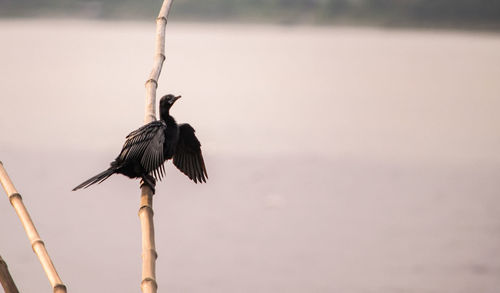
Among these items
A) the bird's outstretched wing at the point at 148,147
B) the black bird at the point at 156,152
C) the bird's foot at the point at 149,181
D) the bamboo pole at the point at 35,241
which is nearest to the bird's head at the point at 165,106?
the black bird at the point at 156,152

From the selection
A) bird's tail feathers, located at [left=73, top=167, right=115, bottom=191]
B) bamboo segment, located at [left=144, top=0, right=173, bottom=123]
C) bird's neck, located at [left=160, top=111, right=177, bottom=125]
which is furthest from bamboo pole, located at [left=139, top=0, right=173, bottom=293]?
bird's neck, located at [left=160, top=111, right=177, bottom=125]

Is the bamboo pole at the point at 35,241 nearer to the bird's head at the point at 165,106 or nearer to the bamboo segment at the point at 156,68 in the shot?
the bamboo segment at the point at 156,68

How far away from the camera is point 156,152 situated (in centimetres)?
189

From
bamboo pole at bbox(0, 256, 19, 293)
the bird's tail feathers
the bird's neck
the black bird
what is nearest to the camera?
bamboo pole at bbox(0, 256, 19, 293)

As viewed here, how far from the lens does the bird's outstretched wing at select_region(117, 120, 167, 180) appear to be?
1854 millimetres

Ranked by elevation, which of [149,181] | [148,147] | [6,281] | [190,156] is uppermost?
[190,156]

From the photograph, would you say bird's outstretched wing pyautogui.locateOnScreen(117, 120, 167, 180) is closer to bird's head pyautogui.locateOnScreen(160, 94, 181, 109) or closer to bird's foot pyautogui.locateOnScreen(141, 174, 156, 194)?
bird's foot pyautogui.locateOnScreen(141, 174, 156, 194)

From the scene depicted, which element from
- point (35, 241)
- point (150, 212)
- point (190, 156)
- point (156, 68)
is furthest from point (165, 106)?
point (35, 241)

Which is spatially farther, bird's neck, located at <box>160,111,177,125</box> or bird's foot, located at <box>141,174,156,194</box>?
bird's neck, located at <box>160,111,177,125</box>

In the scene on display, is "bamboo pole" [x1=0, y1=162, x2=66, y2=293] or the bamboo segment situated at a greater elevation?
the bamboo segment

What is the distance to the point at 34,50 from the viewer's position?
670 centimetres

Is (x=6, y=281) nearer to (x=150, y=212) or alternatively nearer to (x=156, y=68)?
(x=150, y=212)

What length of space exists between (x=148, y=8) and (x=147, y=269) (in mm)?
6313

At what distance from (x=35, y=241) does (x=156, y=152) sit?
55cm
